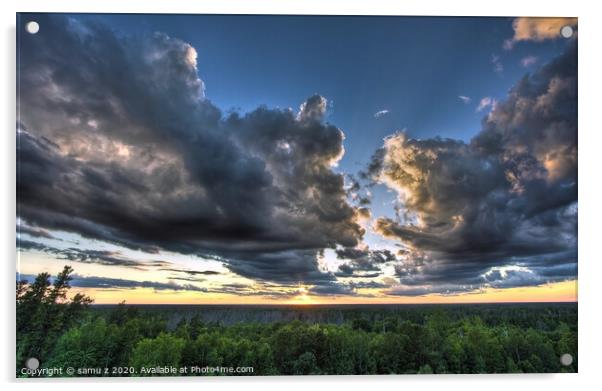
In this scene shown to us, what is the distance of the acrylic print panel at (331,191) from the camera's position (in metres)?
4.73

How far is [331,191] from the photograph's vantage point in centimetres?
494

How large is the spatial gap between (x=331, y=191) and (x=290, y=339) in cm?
159

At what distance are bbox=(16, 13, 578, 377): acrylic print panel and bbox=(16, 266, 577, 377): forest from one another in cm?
2

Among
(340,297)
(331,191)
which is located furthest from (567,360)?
(331,191)

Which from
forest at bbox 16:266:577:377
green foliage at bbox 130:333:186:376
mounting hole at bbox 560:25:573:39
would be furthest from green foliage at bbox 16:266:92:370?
mounting hole at bbox 560:25:573:39

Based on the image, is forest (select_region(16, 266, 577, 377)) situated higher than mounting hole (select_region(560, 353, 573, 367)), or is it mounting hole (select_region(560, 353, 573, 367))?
forest (select_region(16, 266, 577, 377))

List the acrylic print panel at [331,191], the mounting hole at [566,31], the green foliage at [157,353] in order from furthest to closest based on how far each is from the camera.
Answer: the mounting hole at [566,31] → the acrylic print panel at [331,191] → the green foliage at [157,353]

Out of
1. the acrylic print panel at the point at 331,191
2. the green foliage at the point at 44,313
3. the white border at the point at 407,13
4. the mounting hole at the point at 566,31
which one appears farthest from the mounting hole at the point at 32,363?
the mounting hole at the point at 566,31

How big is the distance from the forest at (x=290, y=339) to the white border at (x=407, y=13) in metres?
0.09

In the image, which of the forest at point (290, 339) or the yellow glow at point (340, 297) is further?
the yellow glow at point (340, 297)

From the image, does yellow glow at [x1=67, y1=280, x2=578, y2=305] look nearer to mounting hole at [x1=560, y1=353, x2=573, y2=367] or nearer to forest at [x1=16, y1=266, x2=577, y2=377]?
forest at [x1=16, y1=266, x2=577, y2=377]

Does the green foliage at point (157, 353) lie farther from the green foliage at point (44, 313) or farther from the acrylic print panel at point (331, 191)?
the green foliage at point (44, 313)

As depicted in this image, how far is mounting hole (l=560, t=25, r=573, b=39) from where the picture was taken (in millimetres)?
4918
